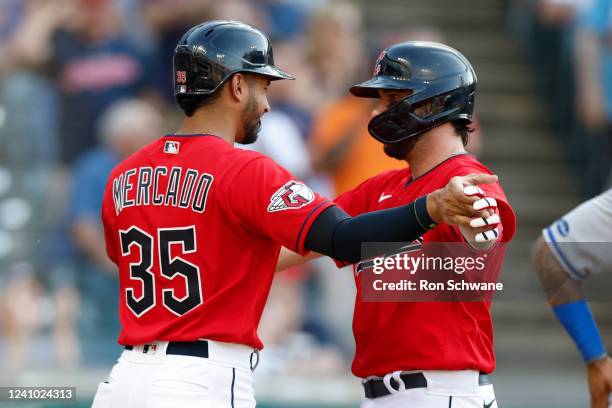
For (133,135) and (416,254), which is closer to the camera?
(416,254)

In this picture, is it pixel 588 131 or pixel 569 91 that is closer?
pixel 588 131

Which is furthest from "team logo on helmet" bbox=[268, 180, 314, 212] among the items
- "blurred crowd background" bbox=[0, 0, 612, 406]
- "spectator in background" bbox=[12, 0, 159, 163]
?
"spectator in background" bbox=[12, 0, 159, 163]

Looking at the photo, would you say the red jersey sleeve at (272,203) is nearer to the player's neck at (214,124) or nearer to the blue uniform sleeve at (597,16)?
the player's neck at (214,124)

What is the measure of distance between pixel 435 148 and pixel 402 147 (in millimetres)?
126

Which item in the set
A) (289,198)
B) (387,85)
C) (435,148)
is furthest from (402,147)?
(289,198)

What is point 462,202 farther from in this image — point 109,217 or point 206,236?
point 109,217

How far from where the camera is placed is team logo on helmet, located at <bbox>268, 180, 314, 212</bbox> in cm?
365

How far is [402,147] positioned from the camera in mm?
4199

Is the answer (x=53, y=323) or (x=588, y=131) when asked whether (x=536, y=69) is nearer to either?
(x=588, y=131)

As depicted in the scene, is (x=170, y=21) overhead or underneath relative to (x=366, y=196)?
underneath

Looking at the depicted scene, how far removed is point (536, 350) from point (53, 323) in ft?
13.2

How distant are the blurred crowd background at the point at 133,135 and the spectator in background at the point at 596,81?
0.05 feet

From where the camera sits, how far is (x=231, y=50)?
395cm

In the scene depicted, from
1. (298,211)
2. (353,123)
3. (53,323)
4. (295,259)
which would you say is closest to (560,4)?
(353,123)
